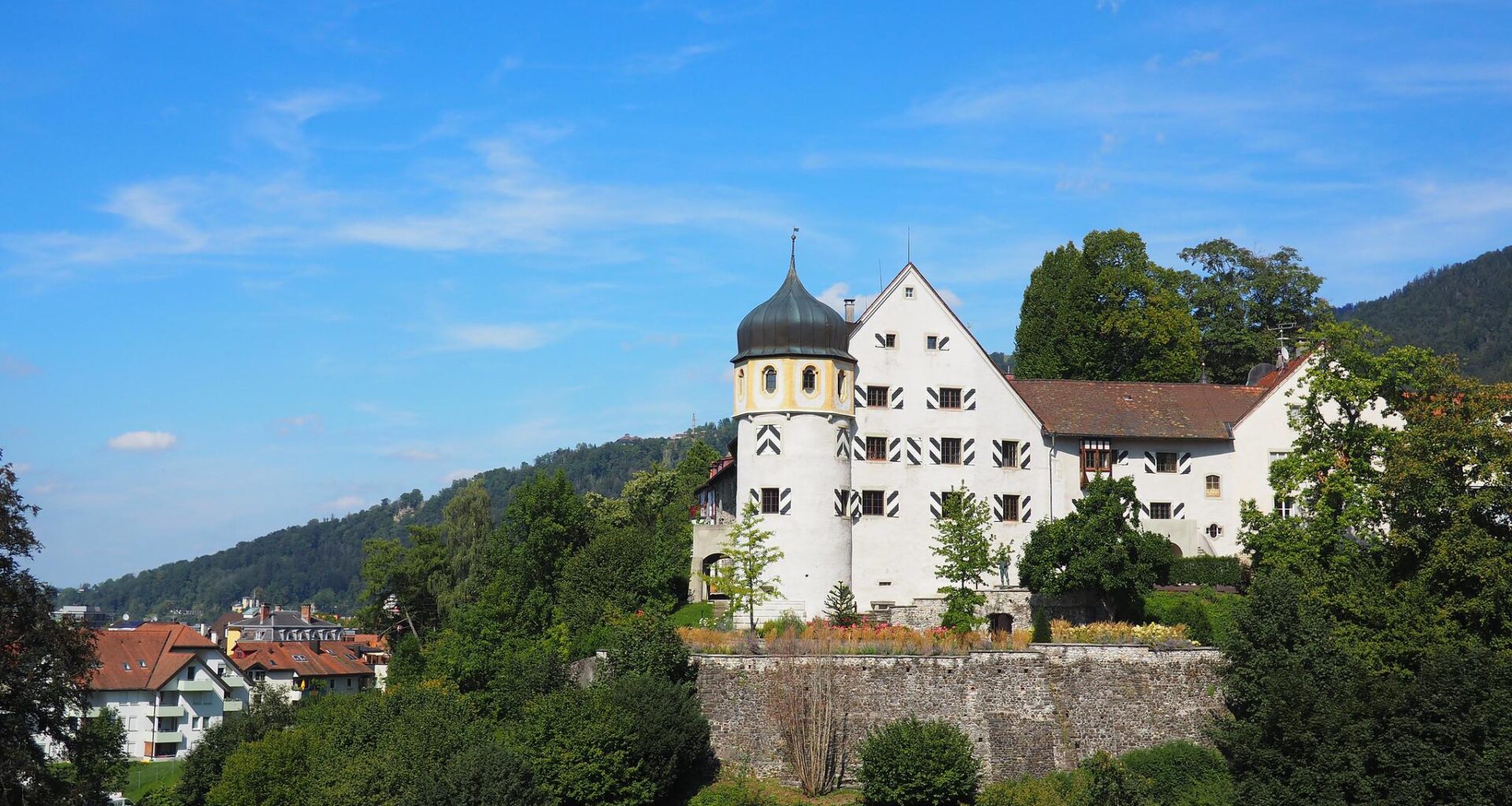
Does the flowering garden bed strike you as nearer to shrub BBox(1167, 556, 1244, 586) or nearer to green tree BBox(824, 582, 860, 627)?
green tree BBox(824, 582, 860, 627)

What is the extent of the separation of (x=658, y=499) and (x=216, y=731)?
25536 mm

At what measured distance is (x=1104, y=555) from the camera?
47.6 m

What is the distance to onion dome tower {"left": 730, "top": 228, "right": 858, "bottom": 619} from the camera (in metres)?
50.0

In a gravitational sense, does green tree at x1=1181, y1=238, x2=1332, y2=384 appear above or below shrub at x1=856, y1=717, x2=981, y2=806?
above

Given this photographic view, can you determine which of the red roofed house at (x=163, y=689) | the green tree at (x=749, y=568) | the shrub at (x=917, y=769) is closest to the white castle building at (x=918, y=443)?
the green tree at (x=749, y=568)

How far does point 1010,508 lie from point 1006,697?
1264cm

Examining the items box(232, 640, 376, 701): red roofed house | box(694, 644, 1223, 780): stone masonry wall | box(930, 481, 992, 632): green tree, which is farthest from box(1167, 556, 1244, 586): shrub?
box(232, 640, 376, 701): red roofed house

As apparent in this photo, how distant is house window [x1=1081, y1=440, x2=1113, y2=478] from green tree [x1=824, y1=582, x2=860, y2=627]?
10944mm

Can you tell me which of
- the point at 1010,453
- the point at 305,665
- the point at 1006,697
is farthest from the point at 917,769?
the point at 305,665

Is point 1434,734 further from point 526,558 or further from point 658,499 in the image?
point 658,499

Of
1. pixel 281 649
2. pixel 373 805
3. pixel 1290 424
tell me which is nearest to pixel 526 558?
pixel 373 805

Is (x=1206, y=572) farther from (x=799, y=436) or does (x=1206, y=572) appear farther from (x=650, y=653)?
(x=650, y=653)

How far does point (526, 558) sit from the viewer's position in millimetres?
61812

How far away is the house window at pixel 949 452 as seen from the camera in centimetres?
5353
